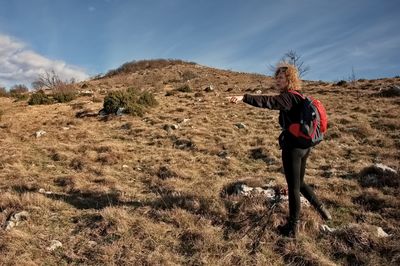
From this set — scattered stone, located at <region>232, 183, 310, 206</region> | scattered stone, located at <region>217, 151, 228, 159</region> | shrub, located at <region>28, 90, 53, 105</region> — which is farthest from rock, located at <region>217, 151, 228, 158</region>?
shrub, located at <region>28, 90, 53, 105</region>

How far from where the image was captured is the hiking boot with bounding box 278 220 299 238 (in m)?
4.47

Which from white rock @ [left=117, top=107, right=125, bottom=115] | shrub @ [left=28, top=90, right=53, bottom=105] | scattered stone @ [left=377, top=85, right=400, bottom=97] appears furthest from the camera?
shrub @ [left=28, top=90, right=53, bottom=105]

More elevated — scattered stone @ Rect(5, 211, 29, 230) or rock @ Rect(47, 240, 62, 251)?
scattered stone @ Rect(5, 211, 29, 230)

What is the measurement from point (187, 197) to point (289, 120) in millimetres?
2528

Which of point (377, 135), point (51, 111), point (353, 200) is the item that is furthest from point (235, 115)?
point (353, 200)

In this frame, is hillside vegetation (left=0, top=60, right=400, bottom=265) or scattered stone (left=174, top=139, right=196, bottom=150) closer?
hillside vegetation (left=0, top=60, right=400, bottom=265)

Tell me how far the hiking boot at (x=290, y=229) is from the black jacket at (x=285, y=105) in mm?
994

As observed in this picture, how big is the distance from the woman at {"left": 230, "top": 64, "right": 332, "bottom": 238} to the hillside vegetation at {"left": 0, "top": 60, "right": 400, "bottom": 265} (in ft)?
1.41

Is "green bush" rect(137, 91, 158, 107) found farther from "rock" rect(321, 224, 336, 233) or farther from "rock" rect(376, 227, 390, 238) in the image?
"rock" rect(376, 227, 390, 238)

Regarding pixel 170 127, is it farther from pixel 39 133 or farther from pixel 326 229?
pixel 326 229

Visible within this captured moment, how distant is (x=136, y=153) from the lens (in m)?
9.52

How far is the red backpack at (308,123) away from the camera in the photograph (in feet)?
13.0

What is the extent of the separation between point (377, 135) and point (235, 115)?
6.14 meters

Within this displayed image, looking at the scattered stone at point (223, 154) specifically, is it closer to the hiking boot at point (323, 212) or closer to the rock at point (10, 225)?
the hiking boot at point (323, 212)
